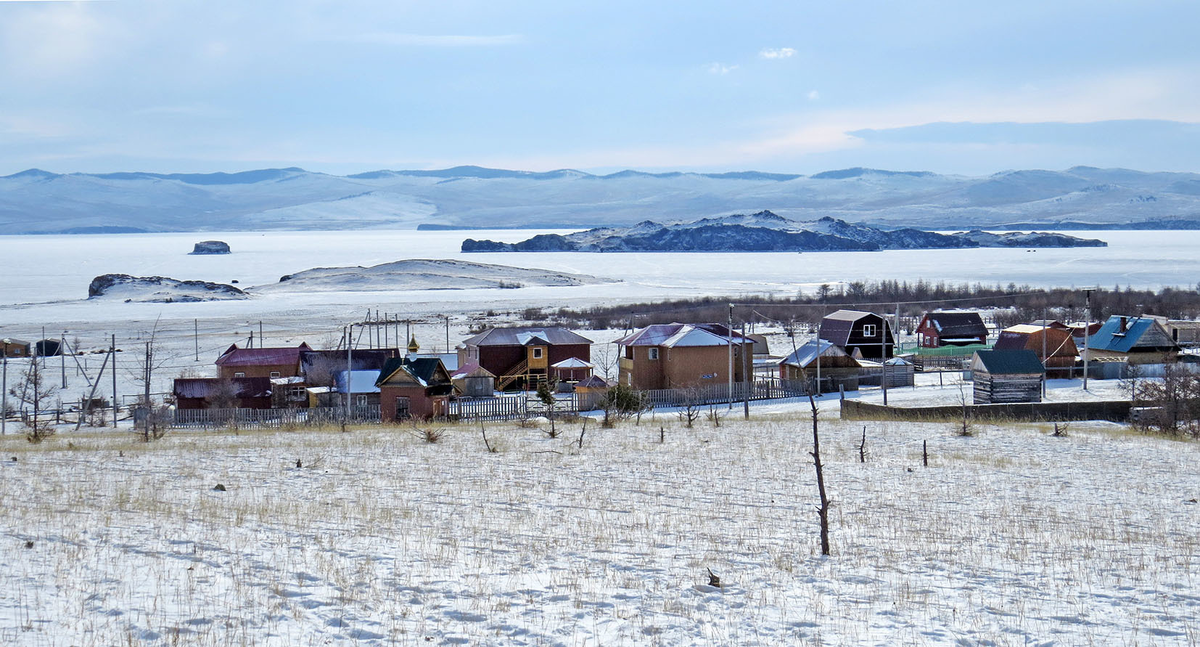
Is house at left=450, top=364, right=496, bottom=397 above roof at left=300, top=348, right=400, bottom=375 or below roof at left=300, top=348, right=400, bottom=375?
below

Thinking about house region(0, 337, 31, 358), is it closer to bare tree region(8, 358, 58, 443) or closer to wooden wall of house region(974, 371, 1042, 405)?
bare tree region(8, 358, 58, 443)

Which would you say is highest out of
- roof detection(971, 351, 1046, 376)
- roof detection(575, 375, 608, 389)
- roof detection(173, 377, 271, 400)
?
roof detection(971, 351, 1046, 376)

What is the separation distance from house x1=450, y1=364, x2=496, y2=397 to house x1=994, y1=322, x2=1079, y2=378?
72.0 feet

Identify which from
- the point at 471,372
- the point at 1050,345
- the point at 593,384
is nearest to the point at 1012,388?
the point at 1050,345

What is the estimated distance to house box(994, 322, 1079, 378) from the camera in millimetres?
43594

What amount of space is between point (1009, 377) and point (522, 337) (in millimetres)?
19790

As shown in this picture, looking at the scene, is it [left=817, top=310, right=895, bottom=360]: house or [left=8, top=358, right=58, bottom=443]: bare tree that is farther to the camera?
[left=817, top=310, right=895, bottom=360]: house

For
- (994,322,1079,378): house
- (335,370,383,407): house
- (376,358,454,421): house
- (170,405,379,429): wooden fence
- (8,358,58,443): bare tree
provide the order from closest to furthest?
(8,358,58,443): bare tree → (170,405,379,429): wooden fence → (376,358,454,421): house → (335,370,383,407): house → (994,322,1079,378): house

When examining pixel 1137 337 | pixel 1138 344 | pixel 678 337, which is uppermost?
pixel 678 337

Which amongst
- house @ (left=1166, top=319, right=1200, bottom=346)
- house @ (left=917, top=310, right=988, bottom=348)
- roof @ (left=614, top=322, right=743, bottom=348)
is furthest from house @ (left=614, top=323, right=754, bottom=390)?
house @ (left=1166, top=319, right=1200, bottom=346)

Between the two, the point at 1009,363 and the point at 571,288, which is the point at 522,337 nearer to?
the point at 1009,363

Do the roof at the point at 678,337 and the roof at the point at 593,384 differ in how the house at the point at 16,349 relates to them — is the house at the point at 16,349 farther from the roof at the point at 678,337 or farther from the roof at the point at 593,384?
the roof at the point at 678,337

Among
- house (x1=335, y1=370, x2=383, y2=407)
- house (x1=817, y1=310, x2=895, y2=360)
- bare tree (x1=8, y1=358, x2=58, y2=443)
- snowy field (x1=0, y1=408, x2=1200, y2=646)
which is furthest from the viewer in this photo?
house (x1=817, y1=310, x2=895, y2=360)

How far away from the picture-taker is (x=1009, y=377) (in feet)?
111
